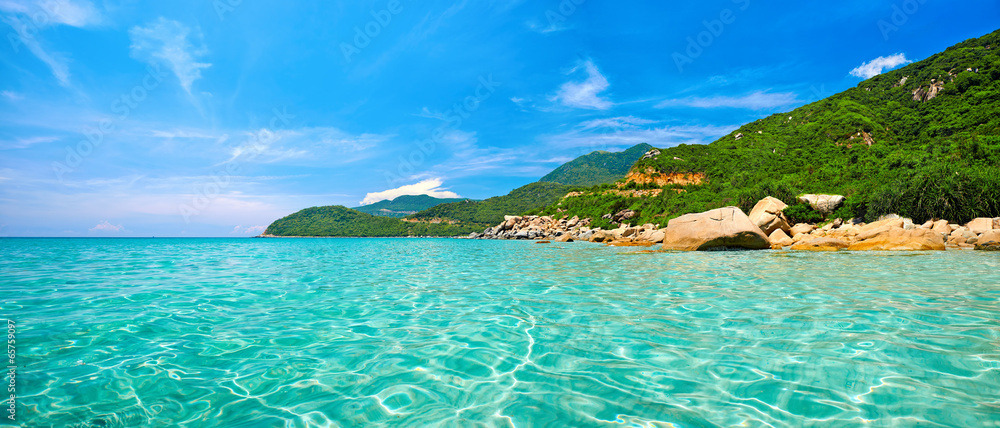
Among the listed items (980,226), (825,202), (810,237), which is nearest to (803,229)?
(825,202)

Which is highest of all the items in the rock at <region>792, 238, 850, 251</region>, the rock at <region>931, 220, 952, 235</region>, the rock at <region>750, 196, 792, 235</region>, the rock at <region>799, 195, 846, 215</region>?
the rock at <region>799, 195, 846, 215</region>

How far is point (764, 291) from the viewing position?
309 inches

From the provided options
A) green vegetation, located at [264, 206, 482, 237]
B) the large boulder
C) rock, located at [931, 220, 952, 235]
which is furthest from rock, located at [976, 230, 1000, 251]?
green vegetation, located at [264, 206, 482, 237]

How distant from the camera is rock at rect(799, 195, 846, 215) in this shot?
3331 centimetres

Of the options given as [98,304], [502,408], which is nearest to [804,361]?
[502,408]

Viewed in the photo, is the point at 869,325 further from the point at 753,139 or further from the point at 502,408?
the point at 753,139

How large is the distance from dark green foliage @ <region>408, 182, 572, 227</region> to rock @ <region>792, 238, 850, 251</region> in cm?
10564

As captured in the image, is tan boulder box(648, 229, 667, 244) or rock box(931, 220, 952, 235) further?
tan boulder box(648, 229, 667, 244)

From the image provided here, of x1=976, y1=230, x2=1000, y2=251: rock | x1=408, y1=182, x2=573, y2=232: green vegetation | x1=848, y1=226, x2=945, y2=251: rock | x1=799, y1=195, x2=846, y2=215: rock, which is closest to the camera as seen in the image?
x1=976, y1=230, x2=1000, y2=251: rock

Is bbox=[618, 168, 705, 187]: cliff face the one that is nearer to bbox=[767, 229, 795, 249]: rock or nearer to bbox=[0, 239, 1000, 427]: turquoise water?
bbox=[767, 229, 795, 249]: rock

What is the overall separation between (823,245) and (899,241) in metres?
2.97

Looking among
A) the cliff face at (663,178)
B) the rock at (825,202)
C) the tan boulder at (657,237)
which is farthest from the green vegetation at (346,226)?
the rock at (825,202)

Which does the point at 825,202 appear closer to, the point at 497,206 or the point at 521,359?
the point at 521,359

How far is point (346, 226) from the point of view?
13400 cm
